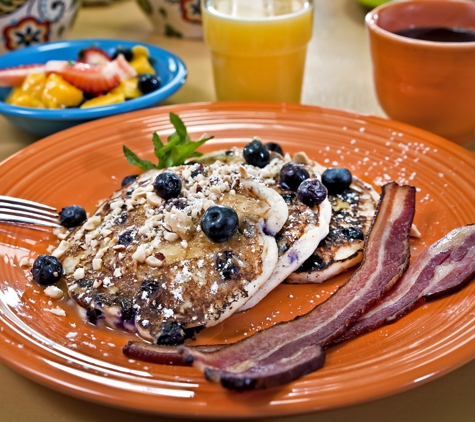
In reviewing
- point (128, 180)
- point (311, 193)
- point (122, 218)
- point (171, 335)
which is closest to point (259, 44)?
point (128, 180)

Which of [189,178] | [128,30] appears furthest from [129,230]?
[128,30]

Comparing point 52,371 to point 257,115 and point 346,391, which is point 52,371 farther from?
point 257,115

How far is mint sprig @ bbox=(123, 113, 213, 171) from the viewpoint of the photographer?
1822mm

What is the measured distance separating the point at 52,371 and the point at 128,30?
3.01 m

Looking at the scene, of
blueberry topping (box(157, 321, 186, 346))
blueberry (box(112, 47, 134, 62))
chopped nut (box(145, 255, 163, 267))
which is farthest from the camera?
blueberry (box(112, 47, 134, 62))

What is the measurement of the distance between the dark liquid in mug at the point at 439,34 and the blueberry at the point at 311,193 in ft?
3.50

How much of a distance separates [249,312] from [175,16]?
246cm

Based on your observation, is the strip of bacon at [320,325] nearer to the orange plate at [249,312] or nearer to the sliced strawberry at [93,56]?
the orange plate at [249,312]

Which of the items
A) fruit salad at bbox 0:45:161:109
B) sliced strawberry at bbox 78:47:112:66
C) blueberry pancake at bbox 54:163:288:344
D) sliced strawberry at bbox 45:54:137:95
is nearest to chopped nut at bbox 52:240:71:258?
blueberry pancake at bbox 54:163:288:344

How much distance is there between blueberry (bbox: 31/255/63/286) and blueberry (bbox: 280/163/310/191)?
68 centimetres

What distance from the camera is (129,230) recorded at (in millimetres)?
1478

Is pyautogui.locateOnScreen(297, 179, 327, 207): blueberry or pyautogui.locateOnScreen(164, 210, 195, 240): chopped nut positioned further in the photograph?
pyautogui.locateOnScreen(297, 179, 327, 207): blueberry

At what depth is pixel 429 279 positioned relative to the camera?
4.41 ft

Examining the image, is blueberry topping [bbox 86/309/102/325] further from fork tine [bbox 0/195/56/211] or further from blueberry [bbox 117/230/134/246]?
fork tine [bbox 0/195/56/211]
